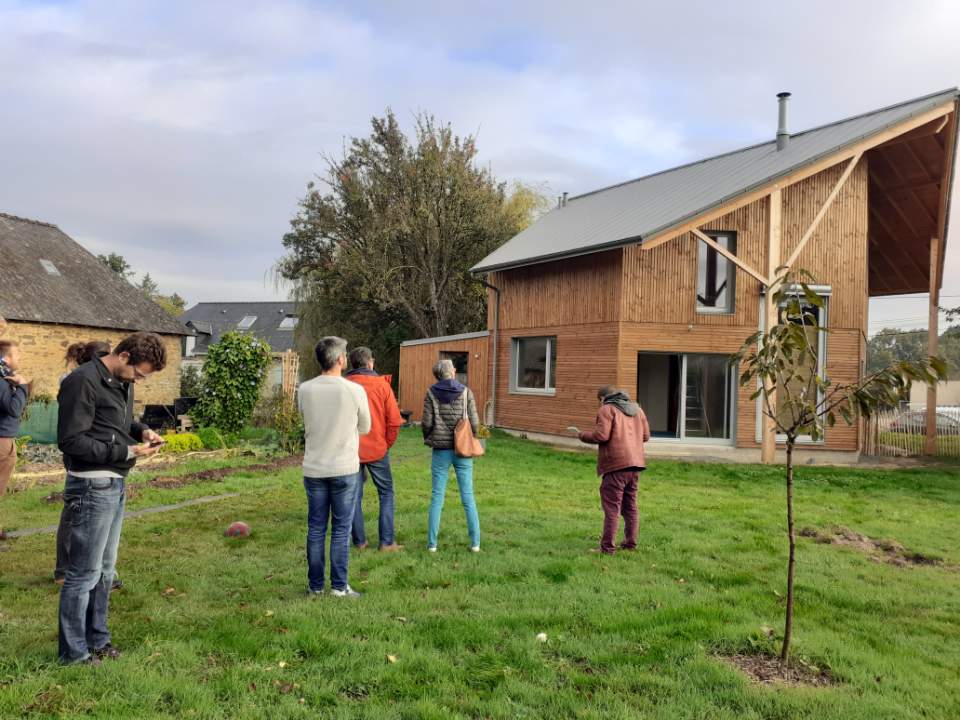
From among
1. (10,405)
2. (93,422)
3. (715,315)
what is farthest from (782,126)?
(93,422)

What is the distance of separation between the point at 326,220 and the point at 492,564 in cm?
2432

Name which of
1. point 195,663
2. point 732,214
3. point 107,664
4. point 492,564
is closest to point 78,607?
point 107,664

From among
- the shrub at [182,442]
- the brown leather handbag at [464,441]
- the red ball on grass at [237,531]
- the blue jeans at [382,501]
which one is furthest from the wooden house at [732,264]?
the red ball on grass at [237,531]

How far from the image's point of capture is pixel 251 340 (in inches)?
597

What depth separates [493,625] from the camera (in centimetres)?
464

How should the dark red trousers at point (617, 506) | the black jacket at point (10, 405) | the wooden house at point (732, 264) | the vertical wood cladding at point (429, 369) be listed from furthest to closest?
the vertical wood cladding at point (429, 369), the wooden house at point (732, 264), the dark red trousers at point (617, 506), the black jacket at point (10, 405)

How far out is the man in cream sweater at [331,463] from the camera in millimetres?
5074

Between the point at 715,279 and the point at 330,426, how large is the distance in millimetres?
11952

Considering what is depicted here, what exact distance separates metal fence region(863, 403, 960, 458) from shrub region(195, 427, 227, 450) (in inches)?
537

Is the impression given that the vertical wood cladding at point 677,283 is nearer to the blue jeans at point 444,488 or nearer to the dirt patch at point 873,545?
the dirt patch at point 873,545

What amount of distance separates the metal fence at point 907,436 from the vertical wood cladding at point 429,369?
9.19 m

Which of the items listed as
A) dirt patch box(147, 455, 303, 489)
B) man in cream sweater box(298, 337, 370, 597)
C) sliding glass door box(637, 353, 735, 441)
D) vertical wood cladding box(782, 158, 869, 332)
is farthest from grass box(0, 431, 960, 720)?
vertical wood cladding box(782, 158, 869, 332)

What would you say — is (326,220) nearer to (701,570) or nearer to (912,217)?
(912,217)

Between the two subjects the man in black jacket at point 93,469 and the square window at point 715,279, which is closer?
the man in black jacket at point 93,469
